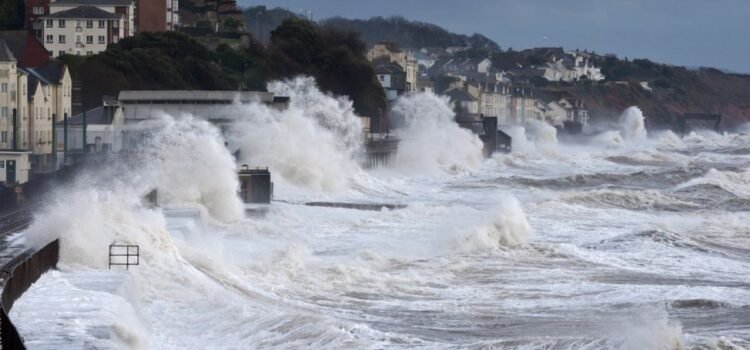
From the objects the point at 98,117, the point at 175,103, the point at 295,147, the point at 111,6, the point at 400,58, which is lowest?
the point at 295,147

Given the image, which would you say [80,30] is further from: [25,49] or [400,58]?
[400,58]

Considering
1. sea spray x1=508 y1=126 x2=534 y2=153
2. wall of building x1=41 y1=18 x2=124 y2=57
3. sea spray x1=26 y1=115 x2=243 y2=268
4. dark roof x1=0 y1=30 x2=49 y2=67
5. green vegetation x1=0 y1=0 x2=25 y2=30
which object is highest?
green vegetation x1=0 y1=0 x2=25 y2=30

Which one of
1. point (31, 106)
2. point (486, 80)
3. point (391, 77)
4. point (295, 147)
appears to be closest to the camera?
point (31, 106)

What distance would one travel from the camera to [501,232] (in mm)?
30312

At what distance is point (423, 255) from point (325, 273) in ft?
11.9

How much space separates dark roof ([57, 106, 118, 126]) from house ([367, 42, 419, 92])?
4979 cm

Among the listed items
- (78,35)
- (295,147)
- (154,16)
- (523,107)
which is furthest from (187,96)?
(523,107)

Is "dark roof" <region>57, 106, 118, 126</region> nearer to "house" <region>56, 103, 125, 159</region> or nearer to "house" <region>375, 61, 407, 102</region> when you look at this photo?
"house" <region>56, 103, 125, 159</region>

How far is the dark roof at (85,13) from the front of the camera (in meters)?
69.1

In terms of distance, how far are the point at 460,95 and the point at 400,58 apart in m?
5.03

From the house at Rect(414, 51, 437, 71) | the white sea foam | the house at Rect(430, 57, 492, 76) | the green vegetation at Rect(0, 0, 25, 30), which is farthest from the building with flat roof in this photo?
the house at Rect(414, 51, 437, 71)

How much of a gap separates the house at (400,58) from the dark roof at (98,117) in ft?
163

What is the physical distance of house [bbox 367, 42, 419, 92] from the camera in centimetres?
10404

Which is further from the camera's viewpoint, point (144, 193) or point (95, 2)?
point (95, 2)
